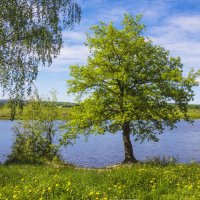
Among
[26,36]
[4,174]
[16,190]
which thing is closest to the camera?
[16,190]

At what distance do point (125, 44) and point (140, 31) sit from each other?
218cm

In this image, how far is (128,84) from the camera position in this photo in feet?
102

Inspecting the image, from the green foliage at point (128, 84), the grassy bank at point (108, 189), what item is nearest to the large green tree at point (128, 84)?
the green foliage at point (128, 84)

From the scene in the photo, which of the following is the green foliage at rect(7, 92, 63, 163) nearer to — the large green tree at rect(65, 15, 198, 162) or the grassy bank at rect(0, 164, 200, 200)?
the large green tree at rect(65, 15, 198, 162)

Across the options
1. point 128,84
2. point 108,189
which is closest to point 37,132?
point 128,84

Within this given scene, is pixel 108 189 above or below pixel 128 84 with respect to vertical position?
below

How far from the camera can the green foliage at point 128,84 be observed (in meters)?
30.0

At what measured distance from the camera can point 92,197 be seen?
10.7 m

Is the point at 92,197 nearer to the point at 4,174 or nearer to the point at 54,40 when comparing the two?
the point at 4,174

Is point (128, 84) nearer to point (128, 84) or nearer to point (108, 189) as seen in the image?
point (128, 84)

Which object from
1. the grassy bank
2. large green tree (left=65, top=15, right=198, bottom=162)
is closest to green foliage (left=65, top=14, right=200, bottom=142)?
large green tree (left=65, top=15, right=198, bottom=162)

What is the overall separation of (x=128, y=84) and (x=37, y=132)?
34.6 feet

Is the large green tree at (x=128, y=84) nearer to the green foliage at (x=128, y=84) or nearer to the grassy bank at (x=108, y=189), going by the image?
the green foliage at (x=128, y=84)

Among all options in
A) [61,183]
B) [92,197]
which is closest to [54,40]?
[61,183]
